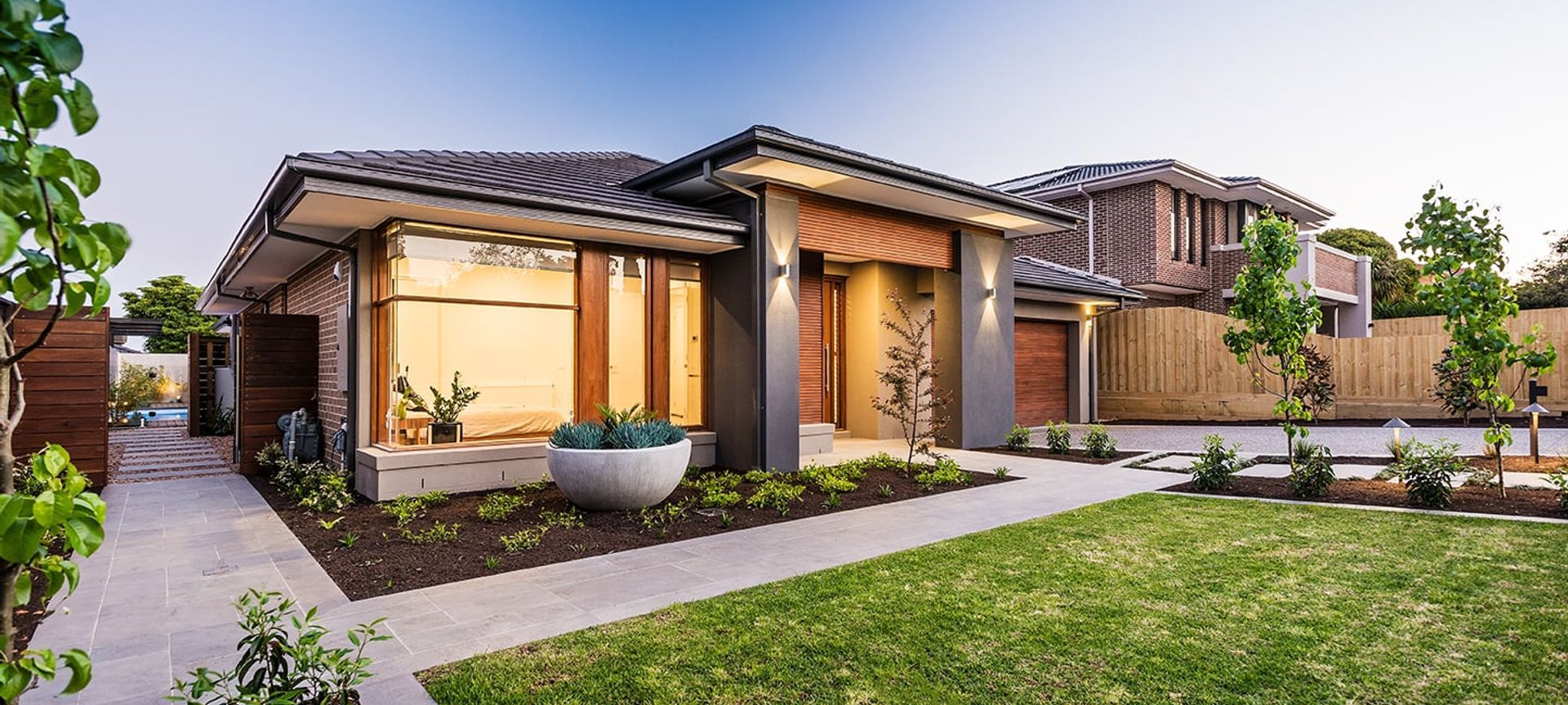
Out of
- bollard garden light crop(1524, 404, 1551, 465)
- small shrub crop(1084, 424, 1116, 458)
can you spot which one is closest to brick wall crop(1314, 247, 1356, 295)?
bollard garden light crop(1524, 404, 1551, 465)

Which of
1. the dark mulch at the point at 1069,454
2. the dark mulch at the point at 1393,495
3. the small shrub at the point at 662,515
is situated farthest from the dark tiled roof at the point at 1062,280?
the small shrub at the point at 662,515

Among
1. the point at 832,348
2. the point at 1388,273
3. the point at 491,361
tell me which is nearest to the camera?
the point at 491,361

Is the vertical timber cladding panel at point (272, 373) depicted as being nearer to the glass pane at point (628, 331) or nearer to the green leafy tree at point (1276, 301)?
the glass pane at point (628, 331)

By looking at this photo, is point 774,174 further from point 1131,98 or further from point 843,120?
→ point 843,120

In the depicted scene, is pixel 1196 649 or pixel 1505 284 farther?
pixel 1505 284

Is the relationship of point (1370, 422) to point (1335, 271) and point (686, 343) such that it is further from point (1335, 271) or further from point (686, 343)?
point (686, 343)

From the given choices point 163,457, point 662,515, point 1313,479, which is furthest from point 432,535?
point 163,457

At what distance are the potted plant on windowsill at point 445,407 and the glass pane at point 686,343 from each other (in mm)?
2311

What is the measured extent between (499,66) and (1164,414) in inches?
630

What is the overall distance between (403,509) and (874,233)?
659 cm

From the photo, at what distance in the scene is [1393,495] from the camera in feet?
23.9

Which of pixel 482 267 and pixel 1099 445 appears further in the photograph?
pixel 1099 445

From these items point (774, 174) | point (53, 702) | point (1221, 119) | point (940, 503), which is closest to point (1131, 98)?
point (1221, 119)

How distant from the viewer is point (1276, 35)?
1122 centimetres
